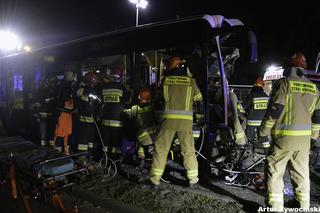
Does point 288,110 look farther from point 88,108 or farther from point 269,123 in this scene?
point 88,108

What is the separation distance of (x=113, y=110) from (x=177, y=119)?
1.83 meters

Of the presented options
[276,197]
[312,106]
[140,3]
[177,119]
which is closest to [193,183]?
[177,119]

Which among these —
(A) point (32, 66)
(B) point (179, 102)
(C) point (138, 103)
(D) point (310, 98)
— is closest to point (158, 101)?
(B) point (179, 102)

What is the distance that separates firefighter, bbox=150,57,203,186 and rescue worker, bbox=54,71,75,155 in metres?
3.03

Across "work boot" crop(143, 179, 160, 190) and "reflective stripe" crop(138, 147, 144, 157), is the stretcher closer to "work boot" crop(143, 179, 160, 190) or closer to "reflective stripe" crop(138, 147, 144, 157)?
"work boot" crop(143, 179, 160, 190)

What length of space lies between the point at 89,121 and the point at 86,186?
1.78 metres

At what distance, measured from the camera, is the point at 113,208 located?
4141 millimetres

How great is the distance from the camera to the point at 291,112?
3633 millimetres

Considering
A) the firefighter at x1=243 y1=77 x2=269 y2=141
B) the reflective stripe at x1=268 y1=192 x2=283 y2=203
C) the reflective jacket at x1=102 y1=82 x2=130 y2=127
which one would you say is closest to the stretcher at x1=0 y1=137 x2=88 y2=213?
the reflective jacket at x1=102 y1=82 x2=130 y2=127

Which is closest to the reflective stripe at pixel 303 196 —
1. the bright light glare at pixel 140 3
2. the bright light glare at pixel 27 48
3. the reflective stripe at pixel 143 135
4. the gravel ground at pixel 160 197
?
the gravel ground at pixel 160 197

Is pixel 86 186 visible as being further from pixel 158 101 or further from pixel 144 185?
pixel 158 101

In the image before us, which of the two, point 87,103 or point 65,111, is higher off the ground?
point 87,103

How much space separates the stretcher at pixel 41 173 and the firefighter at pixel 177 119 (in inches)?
49.4

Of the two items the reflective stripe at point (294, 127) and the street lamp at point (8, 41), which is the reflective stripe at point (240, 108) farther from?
the street lamp at point (8, 41)
